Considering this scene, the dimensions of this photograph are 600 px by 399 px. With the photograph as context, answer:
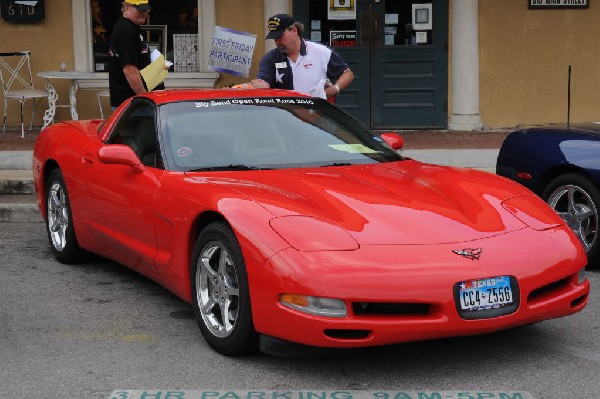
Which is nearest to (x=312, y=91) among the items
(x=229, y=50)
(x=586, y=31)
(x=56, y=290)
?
(x=56, y=290)

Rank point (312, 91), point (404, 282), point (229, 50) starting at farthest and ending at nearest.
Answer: point (229, 50) < point (312, 91) < point (404, 282)

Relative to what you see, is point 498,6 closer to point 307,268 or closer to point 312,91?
point 312,91

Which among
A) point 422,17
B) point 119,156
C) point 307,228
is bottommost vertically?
point 307,228

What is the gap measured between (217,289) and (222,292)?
0.21ft

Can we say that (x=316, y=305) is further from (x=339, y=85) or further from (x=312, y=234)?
(x=339, y=85)

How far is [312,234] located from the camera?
4.92 m

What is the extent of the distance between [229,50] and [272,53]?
526 centimetres

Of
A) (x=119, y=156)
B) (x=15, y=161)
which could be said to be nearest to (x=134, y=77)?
(x=119, y=156)

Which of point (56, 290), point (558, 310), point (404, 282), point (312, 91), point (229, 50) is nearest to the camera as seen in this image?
point (404, 282)

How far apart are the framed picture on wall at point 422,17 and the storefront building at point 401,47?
0.01 metres

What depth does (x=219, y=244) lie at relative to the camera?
527cm

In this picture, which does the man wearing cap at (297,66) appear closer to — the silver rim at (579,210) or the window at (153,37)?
the silver rim at (579,210)

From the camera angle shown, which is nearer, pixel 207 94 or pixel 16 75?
pixel 207 94

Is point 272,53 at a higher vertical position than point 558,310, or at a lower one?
higher
